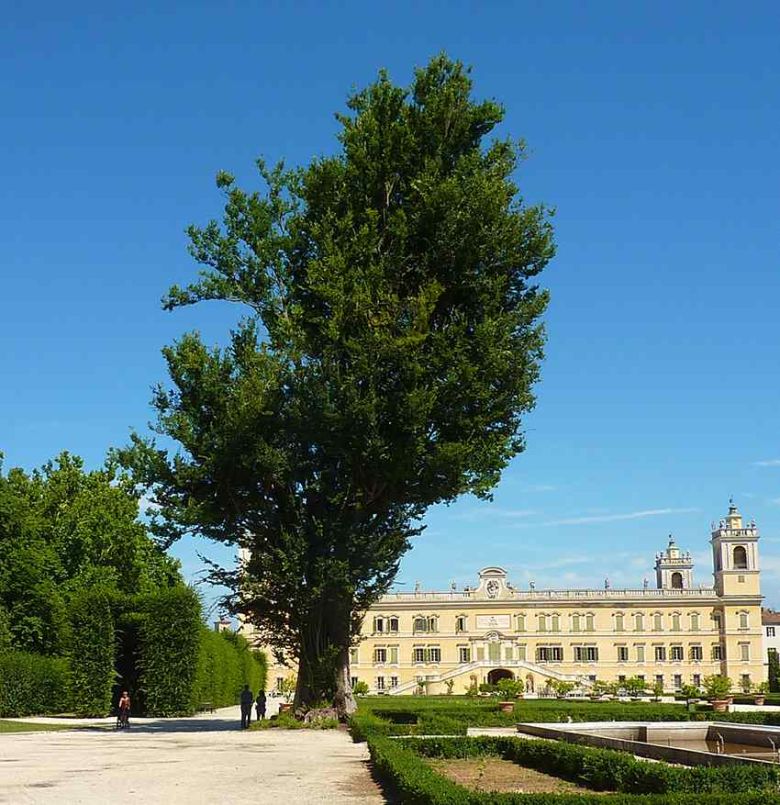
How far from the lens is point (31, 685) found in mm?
36219

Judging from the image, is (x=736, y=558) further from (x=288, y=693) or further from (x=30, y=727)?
(x=30, y=727)

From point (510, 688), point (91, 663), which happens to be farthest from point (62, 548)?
point (510, 688)

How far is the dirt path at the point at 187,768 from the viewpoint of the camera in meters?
13.6

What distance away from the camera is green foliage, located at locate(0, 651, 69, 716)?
35312 millimetres

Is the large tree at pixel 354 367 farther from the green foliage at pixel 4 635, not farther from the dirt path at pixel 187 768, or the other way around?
the green foliage at pixel 4 635

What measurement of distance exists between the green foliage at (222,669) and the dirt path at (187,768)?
1406cm

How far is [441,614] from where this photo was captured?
89.1 m

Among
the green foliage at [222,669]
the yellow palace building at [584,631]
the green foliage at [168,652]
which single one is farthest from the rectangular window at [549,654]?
the green foliage at [168,652]

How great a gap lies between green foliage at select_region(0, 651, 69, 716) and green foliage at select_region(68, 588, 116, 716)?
2.20ft

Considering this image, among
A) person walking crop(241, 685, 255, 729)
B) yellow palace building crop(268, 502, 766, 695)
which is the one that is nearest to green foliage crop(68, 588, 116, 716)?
person walking crop(241, 685, 255, 729)

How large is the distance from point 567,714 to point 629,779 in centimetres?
1837

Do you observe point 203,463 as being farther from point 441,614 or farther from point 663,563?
point 663,563

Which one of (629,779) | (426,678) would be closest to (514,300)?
(629,779)

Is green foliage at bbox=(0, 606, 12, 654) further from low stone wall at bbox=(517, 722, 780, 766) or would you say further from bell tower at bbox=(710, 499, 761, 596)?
bell tower at bbox=(710, 499, 761, 596)
